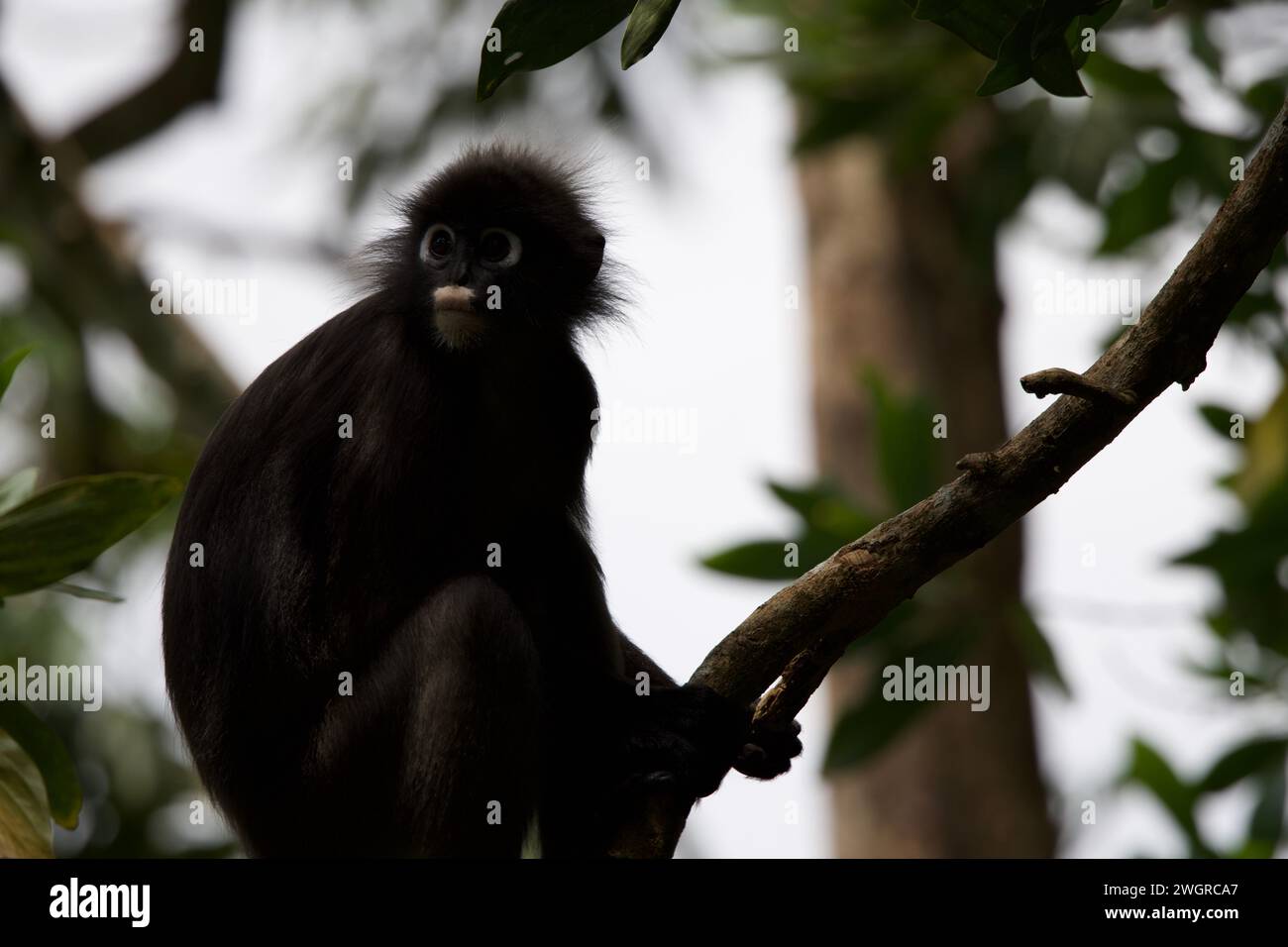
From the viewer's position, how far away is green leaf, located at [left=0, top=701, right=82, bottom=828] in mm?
4188

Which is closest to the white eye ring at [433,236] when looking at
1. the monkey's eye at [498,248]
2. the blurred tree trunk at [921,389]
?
the monkey's eye at [498,248]

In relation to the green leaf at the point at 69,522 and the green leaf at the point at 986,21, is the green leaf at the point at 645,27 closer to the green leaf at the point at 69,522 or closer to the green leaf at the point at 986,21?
the green leaf at the point at 986,21

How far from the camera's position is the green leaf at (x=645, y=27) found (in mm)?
2811

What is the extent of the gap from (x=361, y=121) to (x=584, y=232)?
14.8 meters

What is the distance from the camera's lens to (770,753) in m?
4.86

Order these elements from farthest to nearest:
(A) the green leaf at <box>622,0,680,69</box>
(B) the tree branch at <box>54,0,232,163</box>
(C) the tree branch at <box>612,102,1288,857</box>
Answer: (B) the tree branch at <box>54,0,232,163</box> → (C) the tree branch at <box>612,102,1288,857</box> → (A) the green leaf at <box>622,0,680,69</box>

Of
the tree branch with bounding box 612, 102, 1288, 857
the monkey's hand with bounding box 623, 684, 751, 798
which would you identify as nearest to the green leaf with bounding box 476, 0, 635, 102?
the tree branch with bounding box 612, 102, 1288, 857

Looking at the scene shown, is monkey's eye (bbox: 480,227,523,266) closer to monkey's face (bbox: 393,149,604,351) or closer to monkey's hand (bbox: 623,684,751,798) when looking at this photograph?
monkey's face (bbox: 393,149,604,351)

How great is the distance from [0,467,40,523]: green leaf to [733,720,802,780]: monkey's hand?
2375 mm

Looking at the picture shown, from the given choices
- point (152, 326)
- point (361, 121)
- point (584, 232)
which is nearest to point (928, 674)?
point (584, 232)

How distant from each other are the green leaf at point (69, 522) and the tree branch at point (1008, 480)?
164 centimetres

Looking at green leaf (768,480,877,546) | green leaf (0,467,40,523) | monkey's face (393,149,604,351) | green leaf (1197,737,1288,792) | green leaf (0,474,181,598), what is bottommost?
green leaf (1197,737,1288,792)
